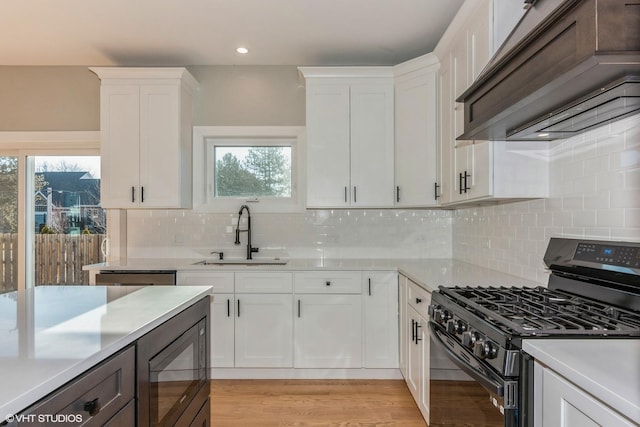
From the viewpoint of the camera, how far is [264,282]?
3.04 metres

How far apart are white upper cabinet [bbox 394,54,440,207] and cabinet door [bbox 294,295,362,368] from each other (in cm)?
98

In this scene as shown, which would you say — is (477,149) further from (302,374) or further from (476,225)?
(302,374)

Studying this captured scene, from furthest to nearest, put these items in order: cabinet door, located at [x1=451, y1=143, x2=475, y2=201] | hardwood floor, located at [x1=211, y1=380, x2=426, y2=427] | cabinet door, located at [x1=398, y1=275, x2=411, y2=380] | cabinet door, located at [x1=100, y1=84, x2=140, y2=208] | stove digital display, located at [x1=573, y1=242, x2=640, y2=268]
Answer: cabinet door, located at [x1=100, y1=84, x2=140, y2=208] < cabinet door, located at [x1=398, y1=275, x2=411, y2=380] < hardwood floor, located at [x1=211, y1=380, x2=426, y2=427] < cabinet door, located at [x1=451, y1=143, x2=475, y2=201] < stove digital display, located at [x1=573, y1=242, x2=640, y2=268]

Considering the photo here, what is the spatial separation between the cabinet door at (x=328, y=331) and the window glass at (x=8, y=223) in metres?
2.90

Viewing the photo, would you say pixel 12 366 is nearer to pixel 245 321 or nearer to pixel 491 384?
pixel 491 384

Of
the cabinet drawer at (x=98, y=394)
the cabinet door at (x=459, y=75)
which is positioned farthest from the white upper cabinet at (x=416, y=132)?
the cabinet drawer at (x=98, y=394)

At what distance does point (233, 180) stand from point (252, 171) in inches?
8.0

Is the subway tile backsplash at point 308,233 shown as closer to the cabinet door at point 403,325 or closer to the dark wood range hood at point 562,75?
the cabinet door at point 403,325

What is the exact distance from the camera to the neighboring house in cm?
378

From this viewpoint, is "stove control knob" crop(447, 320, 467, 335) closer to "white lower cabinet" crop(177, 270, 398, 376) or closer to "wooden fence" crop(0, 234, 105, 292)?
"white lower cabinet" crop(177, 270, 398, 376)

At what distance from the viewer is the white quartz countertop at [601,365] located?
2.61 feet

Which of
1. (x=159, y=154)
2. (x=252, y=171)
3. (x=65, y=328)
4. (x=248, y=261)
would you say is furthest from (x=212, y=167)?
(x=65, y=328)

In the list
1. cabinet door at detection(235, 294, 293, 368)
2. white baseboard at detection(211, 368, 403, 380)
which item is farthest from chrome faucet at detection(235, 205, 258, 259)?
white baseboard at detection(211, 368, 403, 380)

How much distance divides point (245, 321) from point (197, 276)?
1.70 ft
